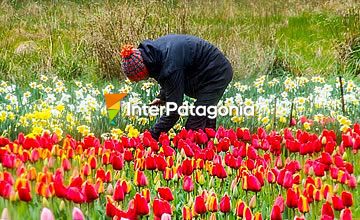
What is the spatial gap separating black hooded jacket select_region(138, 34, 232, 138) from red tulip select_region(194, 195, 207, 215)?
204 centimetres

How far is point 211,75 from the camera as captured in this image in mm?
5078

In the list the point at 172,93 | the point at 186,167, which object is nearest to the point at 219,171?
the point at 186,167

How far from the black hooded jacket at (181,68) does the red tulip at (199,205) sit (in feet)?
6.70

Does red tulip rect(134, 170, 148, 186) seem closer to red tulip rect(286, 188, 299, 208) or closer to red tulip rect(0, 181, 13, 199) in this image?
red tulip rect(0, 181, 13, 199)

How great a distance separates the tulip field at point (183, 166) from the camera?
263 cm

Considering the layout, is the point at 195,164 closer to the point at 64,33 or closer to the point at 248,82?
the point at 248,82

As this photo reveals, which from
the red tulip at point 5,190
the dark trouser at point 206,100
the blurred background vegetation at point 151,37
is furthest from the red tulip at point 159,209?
the blurred background vegetation at point 151,37

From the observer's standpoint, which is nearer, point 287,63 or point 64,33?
point 287,63

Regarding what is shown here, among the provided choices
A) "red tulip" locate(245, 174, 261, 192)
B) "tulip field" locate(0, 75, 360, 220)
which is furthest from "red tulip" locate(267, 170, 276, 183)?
"red tulip" locate(245, 174, 261, 192)

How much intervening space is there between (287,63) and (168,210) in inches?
246

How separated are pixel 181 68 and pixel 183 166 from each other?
1628 mm

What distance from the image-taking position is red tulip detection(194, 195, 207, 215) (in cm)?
253

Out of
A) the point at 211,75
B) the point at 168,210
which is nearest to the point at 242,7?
the point at 211,75

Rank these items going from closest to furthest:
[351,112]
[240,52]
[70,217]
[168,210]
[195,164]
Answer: [168,210]
[70,217]
[195,164]
[351,112]
[240,52]
